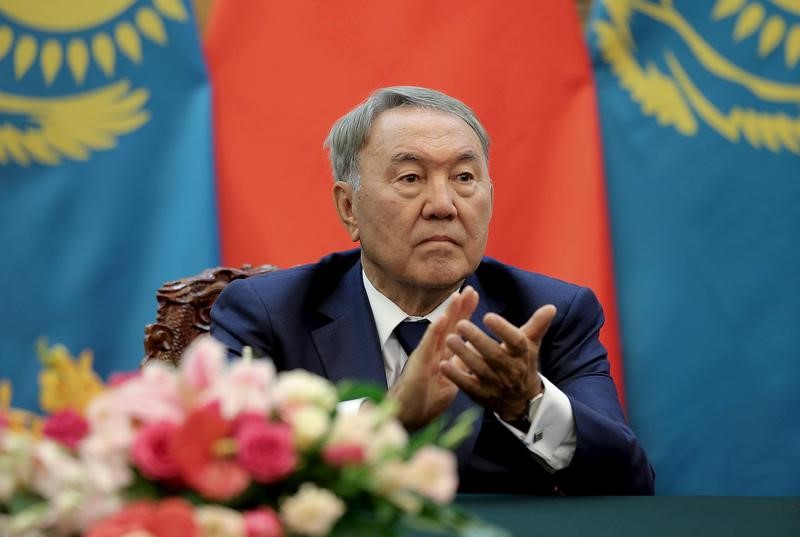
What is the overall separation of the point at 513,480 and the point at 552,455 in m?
0.18

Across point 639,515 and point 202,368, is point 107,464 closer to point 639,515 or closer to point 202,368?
point 202,368

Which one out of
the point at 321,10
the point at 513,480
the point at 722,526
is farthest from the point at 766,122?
the point at 722,526

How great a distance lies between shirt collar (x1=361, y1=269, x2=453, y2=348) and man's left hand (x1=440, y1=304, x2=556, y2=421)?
464 mm

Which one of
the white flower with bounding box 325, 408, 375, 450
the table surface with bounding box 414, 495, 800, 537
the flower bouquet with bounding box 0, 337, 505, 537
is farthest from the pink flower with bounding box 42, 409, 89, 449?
the table surface with bounding box 414, 495, 800, 537

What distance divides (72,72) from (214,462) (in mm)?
2700

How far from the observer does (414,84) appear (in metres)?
3.30

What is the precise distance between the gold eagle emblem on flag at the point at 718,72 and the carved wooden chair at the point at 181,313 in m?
→ 1.49

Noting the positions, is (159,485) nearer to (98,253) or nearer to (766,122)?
(98,253)

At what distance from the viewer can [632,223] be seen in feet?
10.8

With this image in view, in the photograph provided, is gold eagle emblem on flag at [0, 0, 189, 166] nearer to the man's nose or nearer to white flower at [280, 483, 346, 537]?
the man's nose

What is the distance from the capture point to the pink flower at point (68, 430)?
0.90 meters

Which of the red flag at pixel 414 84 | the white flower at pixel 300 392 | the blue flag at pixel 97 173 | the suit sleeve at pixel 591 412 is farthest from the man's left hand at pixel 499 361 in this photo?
the blue flag at pixel 97 173

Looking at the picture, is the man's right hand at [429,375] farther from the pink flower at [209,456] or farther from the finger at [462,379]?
the pink flower at [209,456]

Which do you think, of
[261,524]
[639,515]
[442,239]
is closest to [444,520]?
[261,524]
